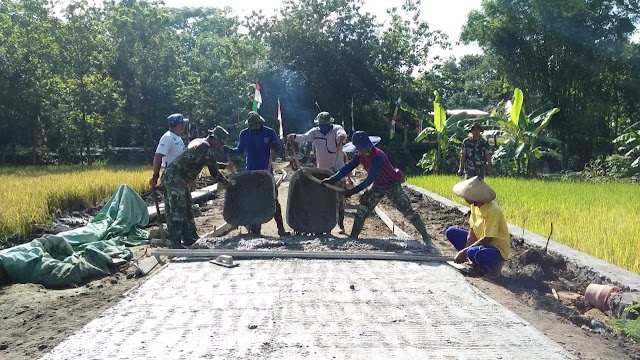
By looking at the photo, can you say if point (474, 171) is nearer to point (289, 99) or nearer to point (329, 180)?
point (329, 180)

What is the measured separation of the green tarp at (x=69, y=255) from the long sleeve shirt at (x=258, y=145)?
178 centimetres

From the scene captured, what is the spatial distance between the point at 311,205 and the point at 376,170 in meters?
1.47

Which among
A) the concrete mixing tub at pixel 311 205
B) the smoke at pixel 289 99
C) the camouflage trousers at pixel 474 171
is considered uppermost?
the smoke at pixel 289 99

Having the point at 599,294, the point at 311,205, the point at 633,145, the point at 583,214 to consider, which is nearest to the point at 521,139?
the point at 633,145

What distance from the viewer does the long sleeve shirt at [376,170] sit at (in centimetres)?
672

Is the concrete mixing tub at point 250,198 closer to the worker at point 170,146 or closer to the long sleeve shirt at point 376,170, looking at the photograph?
the worker at point 170,146

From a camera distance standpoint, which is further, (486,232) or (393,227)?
(393,227)

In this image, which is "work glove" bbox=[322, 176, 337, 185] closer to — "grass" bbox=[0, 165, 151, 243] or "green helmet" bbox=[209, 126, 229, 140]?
"green helmet" bbox=[209, 126, 229, 140]

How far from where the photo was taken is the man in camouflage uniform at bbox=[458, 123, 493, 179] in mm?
9516

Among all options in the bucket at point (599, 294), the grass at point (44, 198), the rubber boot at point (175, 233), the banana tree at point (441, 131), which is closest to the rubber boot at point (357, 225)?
the rubber boot at point (175, 233)

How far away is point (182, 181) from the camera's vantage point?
712cm

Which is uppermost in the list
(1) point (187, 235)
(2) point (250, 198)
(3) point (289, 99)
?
(3) point (289, 99)

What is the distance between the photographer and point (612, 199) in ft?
34.6

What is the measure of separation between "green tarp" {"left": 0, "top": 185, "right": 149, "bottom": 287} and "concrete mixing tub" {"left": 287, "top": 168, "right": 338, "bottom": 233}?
2.01 meters
